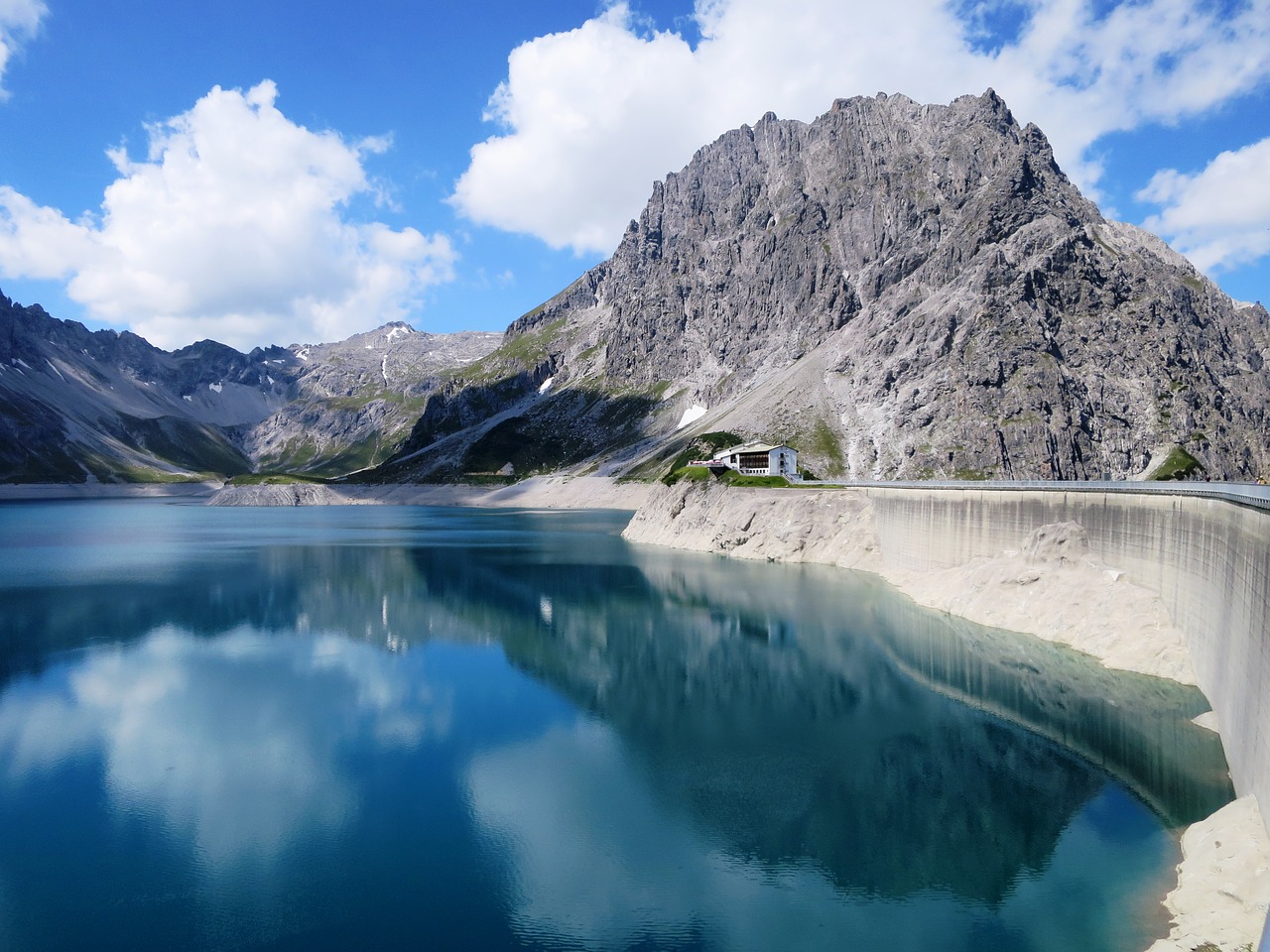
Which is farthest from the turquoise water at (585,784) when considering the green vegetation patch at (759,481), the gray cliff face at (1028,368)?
the gray cliff face at (1028,368)

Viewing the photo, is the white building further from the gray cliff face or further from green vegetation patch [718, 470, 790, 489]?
the gray cliff face

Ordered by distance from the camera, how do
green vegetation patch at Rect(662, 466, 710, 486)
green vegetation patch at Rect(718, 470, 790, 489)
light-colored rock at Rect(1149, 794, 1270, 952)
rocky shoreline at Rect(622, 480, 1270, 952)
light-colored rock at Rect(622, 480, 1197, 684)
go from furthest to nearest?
green vegetation patch at Rect(662, 466, 710, 486) < green vegetation patch at Rect(718, 470, 790, 489) < light-colored rock at Rect(622, 480, 1197, 684) < rocky shoreline at Rect(622, 480, 1270, 952) < light-colored rock at Rect(1149, 794, 1270, 952)

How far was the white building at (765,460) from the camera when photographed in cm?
11881

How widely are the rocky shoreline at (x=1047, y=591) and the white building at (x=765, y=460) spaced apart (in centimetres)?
1677

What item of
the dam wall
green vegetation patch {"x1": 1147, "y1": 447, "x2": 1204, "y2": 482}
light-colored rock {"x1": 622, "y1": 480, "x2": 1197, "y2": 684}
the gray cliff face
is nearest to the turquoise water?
light-colored rock {"x1": 622, "y1": 480, "x2": 1197, "y2": 684}

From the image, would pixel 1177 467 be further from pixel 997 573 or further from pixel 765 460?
pixel 997 573

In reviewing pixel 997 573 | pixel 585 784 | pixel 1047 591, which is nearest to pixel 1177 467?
pixel 997 573

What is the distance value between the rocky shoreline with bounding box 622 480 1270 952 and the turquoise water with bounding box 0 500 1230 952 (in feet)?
3.84

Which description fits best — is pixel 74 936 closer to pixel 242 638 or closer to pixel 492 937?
pixel 492 937

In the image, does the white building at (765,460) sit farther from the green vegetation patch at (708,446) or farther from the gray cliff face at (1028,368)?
the green vegetation patch at (708,446)

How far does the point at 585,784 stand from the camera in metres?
26.1

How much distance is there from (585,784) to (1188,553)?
2909 cm

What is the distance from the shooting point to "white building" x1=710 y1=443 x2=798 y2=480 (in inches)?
4678

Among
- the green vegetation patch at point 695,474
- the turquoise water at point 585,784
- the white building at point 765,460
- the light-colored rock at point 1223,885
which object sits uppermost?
the white building at point 765,460
